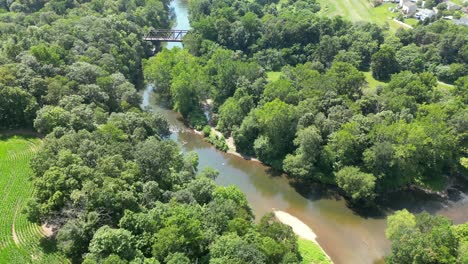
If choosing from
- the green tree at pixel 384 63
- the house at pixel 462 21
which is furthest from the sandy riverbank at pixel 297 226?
the house at pixel 462 21

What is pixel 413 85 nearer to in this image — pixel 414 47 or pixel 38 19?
pixel 414 47

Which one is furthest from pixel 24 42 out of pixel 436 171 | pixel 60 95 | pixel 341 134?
pixel 436 171

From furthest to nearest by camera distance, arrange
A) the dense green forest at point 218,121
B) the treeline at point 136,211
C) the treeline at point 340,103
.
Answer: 1. the treeline at point 340,103
2. the dense green forest at point 218,121
3. the treeline at point 136,211

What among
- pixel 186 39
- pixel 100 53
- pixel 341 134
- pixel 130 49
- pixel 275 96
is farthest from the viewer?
pixel 186 39

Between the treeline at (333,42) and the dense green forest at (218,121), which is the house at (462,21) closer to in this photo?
the treeline at (333,42)

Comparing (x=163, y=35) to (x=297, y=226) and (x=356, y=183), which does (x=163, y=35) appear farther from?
(x=297, y=226)

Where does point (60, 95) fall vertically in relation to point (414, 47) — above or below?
above
